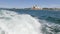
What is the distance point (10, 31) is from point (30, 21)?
221 cm

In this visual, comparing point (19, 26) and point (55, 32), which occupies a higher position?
point (19, 26)

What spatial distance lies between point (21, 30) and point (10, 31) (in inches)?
23.5

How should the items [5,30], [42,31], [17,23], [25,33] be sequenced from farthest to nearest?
[42,31]
[17,23]
[25,33]
[5,30]

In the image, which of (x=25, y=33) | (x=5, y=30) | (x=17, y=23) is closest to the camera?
(x=5, y=30)

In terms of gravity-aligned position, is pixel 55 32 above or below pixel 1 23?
below

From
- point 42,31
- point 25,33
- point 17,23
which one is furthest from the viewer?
point 42,31

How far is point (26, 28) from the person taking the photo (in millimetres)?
8203

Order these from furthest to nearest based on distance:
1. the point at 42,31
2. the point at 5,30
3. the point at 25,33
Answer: the point at 42,31, the point at 25,33, the point at 5,30

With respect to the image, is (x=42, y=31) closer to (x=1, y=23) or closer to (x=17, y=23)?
(x=17, y=23)

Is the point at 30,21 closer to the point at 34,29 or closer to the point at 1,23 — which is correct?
the point at 34,29

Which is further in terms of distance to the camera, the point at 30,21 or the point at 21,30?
the point at 30,21

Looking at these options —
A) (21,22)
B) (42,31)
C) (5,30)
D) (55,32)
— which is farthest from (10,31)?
(55,32)

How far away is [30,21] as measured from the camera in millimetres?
9477

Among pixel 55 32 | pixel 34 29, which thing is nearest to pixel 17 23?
pixel 34 29
